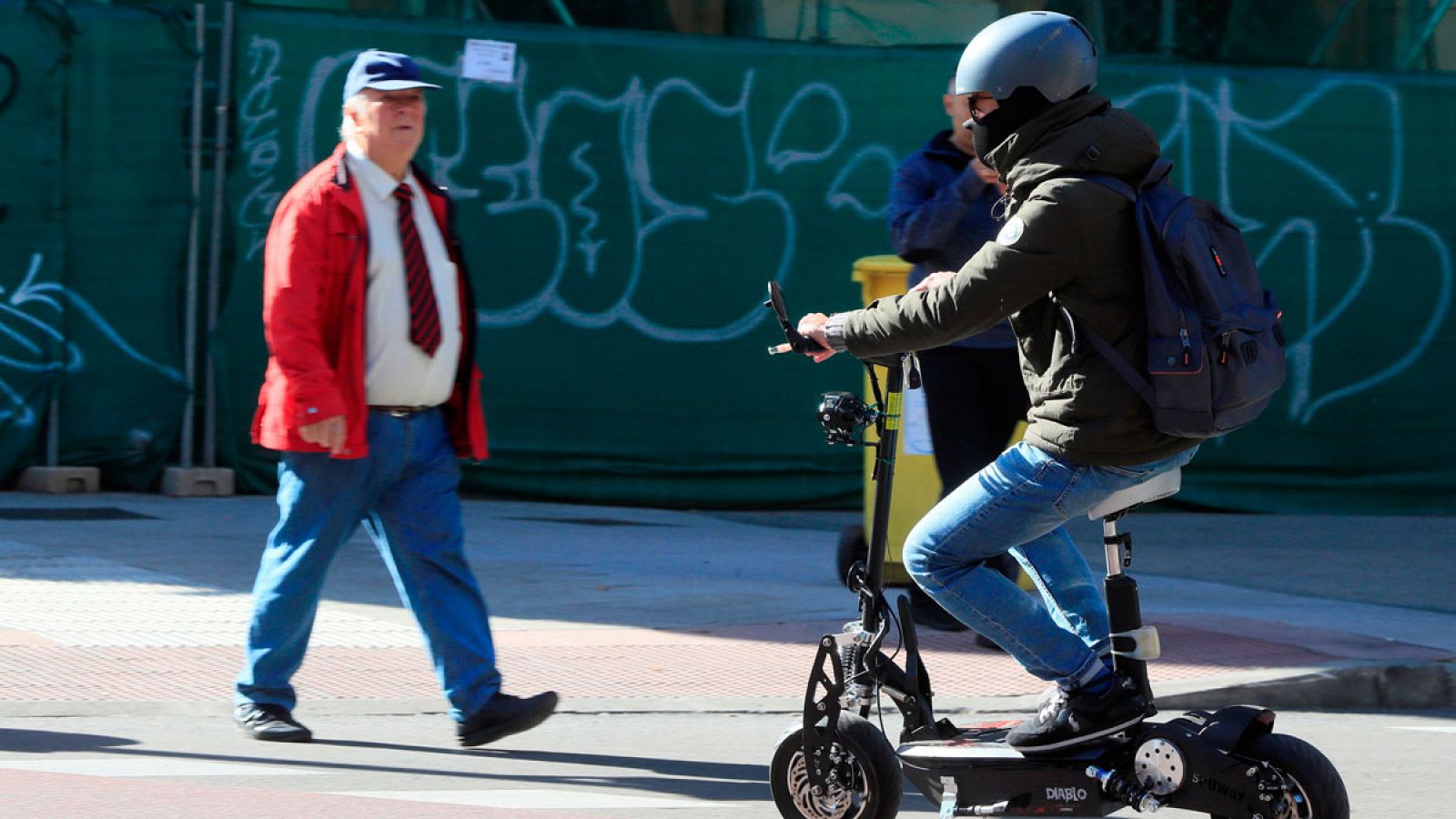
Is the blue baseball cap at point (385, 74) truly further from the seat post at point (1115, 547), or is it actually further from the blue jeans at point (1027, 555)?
the seat post at point (1115, 547)

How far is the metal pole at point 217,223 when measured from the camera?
10.7 m

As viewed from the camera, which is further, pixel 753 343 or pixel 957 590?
pixel 753 343

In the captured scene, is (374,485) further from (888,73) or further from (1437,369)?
(1437,369)

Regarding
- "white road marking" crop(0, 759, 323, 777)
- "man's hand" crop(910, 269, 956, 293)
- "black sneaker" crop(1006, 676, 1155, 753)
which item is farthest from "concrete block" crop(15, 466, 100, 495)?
"black sneaker" crop(1006, 676, 1155, 753)

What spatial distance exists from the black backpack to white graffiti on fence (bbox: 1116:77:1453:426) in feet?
25.3

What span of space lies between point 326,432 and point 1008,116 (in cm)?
206

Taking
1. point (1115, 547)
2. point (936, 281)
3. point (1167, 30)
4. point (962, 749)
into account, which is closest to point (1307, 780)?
point (1115, 547)

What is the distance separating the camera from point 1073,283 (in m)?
4.26

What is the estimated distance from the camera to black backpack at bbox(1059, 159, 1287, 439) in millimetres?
4129

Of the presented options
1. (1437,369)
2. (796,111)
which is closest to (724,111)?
(796,111)

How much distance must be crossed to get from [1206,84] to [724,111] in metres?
2.63

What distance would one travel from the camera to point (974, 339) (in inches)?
282

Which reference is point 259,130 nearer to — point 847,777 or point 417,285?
point 417,285

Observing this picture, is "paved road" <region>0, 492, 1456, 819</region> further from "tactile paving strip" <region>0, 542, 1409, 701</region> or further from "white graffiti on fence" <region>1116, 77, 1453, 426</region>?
"white graffiti on fence" <region>1116, 77, 1453, 426</region>
